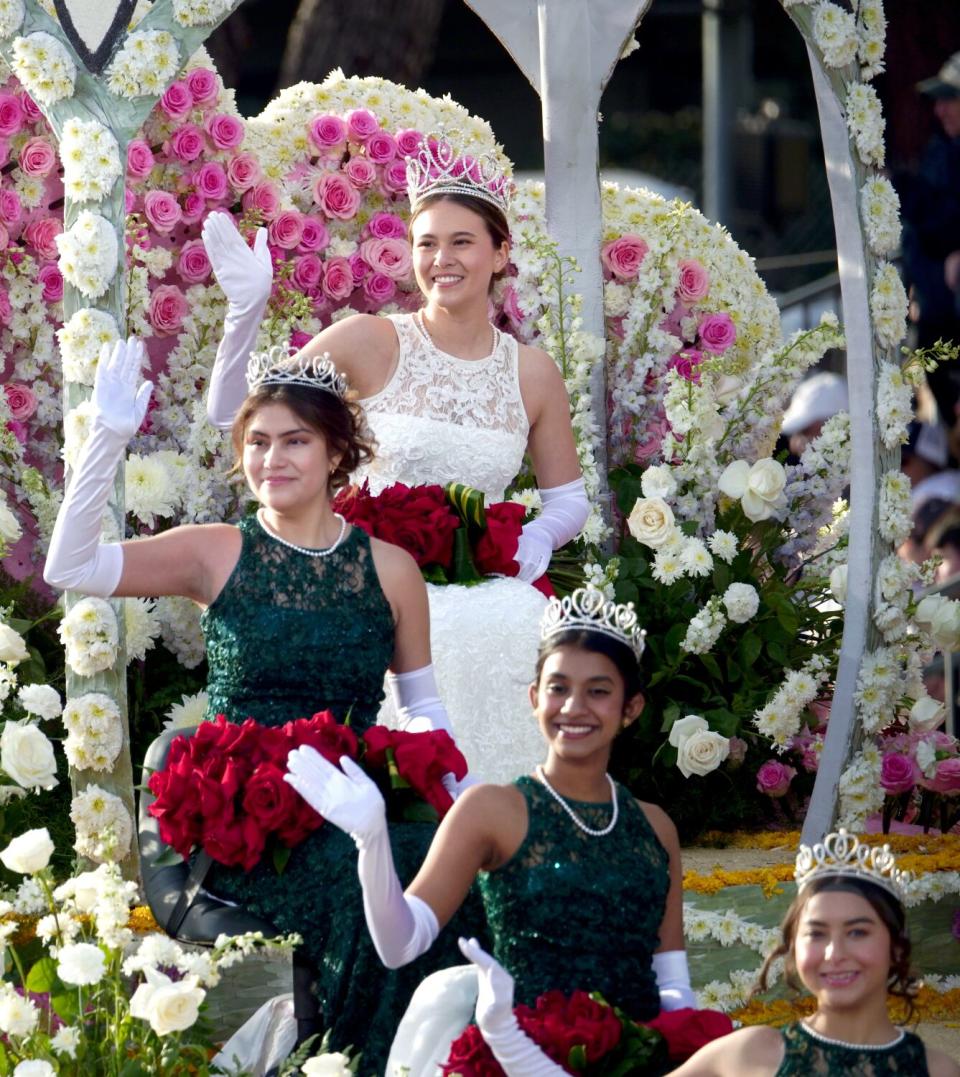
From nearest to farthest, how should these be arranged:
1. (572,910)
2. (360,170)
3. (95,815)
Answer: (572,910), (95,815), (360,170)

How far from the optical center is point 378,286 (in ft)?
20.7

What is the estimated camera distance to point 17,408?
19.1 feet

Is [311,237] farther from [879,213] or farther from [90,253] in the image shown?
[879,213]

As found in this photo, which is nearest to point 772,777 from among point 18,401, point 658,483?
point 658,483

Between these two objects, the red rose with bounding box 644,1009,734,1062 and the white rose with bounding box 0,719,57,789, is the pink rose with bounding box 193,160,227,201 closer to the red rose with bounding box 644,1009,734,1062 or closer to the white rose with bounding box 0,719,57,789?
the white rose with bounding box 0,719,57,789

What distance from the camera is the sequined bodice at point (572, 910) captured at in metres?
3.56

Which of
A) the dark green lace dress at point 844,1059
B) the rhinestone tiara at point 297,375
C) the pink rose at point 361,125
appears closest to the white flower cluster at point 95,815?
the rhinestone tiara at point 297,375

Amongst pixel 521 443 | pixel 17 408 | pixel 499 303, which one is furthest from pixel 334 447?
pixel 499 303

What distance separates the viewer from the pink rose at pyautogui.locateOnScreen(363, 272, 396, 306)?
20.7 ft

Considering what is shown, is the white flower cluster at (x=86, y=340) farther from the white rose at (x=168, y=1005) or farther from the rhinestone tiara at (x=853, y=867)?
the rhinestone tiara at (x=853, y=867)

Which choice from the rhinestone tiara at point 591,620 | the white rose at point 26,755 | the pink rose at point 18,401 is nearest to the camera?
the rhinestone tiara at point 591,620

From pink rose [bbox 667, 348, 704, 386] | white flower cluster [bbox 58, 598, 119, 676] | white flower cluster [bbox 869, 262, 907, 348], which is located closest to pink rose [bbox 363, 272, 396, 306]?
pink rose [bbox 667, 348, 704, 386]

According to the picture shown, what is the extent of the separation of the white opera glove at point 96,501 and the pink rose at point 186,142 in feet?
6.68

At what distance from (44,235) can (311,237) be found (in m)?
0.80
